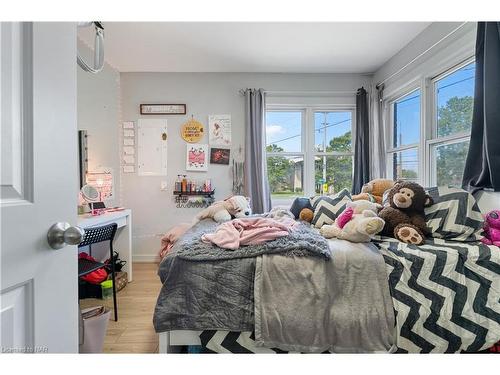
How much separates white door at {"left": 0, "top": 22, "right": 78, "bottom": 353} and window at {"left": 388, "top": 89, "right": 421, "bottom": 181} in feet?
10.2

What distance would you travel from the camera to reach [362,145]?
335cm

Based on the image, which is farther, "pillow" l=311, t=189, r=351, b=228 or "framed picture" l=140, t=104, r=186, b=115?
"framed picture" l=140, t=104, r=186, b=115

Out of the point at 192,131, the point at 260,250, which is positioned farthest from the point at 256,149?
the point at 260,250

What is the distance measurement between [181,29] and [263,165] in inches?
69.3

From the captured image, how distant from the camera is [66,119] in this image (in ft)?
2.14

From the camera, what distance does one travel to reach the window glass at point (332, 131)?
355cm

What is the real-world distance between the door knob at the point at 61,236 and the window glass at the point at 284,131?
3104 millimetres

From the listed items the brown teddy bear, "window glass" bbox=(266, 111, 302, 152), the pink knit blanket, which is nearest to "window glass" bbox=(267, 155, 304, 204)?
"window glass" bbox=(266, 111, 302, 152)

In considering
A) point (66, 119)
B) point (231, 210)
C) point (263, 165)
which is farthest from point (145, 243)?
point (66, 119)

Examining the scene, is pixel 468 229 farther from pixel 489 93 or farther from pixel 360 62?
pixel 360 62

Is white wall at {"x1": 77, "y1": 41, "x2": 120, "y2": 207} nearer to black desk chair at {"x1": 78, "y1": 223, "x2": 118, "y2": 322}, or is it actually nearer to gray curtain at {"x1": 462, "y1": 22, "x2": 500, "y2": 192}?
black desk chair at {"x1": 78, "y1": 223, "x2": 118, "y2": 322}

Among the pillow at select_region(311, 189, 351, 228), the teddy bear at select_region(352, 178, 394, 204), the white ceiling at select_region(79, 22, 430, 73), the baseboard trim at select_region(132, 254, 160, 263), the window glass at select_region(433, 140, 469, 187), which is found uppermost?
the white ceiling at select_region(79, 22, 430, 73)

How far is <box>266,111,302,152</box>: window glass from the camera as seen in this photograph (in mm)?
3555
